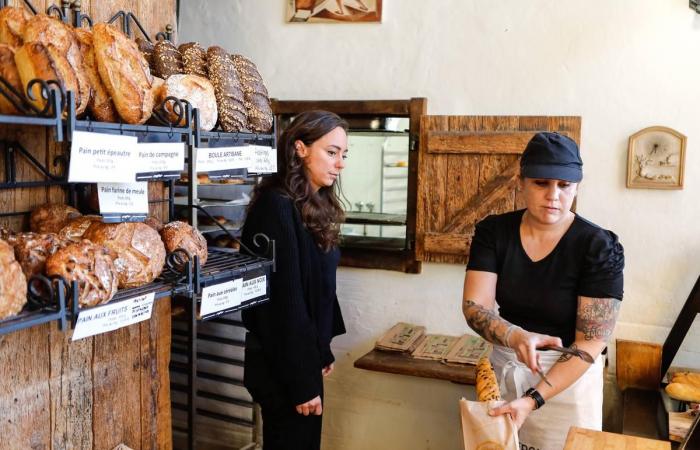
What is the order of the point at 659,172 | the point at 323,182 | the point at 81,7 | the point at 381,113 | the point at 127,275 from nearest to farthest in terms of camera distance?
the point at 127,275 → the point at 81,7 → the point at 323,182 → the point at 659,172 → the point at 381,113

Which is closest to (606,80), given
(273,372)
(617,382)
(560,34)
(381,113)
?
(560,34)

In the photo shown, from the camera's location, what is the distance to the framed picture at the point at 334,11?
3.39 m

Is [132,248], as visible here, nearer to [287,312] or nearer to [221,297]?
[221,297]

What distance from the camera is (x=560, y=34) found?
3072 millimetres

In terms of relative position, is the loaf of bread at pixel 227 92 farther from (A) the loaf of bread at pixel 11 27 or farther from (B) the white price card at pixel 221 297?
(A) the loaf of bread at pixel 11 27

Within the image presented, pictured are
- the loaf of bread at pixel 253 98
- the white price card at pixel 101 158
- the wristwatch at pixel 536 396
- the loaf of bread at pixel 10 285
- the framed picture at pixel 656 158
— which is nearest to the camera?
the loaf of bread at pixel 10 285

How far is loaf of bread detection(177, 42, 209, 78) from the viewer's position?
1.97m

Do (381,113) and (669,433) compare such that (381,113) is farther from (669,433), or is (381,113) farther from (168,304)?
(669,433)

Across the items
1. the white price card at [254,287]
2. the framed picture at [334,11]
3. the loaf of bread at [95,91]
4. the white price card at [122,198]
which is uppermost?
the framed picture at [334,11]

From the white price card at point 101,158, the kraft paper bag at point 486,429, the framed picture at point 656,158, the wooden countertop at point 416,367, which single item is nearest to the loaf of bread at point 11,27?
the white price card at point 101,158

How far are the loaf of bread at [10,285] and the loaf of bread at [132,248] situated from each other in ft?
0.84

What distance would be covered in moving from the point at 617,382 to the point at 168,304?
193cm

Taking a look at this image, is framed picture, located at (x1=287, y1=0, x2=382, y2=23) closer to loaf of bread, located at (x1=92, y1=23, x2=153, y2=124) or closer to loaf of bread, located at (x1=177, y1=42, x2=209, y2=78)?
loaf of bread, located at (x1=177, y1=42, x2=209, y2=78)

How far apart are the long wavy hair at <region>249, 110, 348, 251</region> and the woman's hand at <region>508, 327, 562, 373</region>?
2.94ft
